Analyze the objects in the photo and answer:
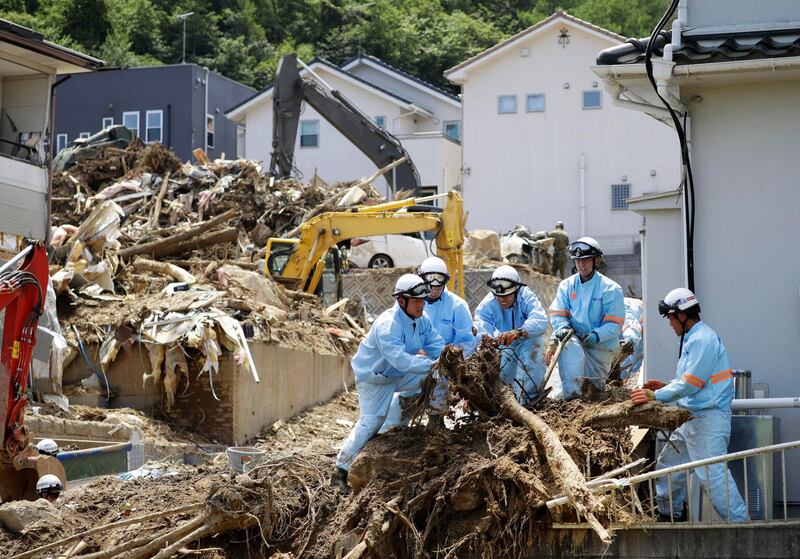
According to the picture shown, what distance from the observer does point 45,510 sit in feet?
37.4

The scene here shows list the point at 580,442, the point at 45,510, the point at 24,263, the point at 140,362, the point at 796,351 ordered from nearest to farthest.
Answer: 1. the point at 580,442
2. the point at 796,351
3. the point at 45,510
4. the point at 24,263
5. the point at 140,362

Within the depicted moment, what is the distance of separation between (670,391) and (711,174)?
2412mm

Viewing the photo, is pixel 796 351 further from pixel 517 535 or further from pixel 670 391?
pixel 517 535

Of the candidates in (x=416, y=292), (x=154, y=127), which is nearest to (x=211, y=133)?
(x=154, y=127)

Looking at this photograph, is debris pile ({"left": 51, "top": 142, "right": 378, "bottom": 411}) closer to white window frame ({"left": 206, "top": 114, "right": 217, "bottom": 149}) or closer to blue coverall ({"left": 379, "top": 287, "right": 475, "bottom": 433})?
blue coverall ({"left": 379, "top": 287, "right": 475, "bottom": 433})

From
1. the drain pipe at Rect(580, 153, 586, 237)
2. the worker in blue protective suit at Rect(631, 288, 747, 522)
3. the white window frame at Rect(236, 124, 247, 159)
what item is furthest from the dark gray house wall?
the worker in blue protective suit at Rect(631, 288, 747, 522)

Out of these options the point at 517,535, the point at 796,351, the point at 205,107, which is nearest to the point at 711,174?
the point at 796,351

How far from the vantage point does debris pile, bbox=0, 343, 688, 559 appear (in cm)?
917

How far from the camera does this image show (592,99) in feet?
131

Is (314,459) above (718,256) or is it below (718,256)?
below

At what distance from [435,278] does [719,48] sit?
132 inches

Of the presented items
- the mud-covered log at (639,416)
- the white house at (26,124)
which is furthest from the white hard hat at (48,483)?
the white house at (26,124)

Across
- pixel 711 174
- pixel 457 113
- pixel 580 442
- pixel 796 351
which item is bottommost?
pixel 580 442

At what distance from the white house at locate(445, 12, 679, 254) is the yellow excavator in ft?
51.5
